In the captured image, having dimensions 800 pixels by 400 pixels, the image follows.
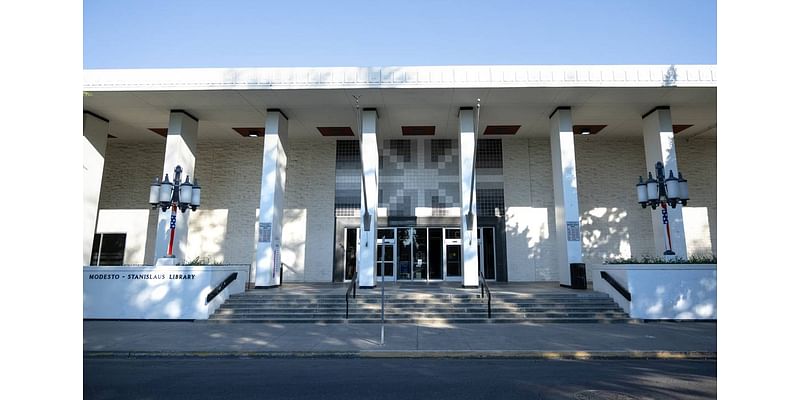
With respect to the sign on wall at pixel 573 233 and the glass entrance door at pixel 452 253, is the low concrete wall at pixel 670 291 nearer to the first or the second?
the sign on wall at pixel 573 233

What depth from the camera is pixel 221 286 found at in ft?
41.8

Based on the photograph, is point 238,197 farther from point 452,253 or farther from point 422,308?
point 422,308

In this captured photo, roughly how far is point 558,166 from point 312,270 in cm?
1177

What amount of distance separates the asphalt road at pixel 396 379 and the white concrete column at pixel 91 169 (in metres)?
10.7

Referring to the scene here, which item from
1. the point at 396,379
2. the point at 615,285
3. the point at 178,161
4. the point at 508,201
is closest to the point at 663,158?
the point at 615,285

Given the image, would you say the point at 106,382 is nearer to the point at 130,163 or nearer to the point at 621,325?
the point at 621,325

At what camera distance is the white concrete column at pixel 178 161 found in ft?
50.8

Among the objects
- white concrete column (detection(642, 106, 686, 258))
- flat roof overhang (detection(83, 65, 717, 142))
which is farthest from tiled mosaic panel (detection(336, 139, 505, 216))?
white concrete column (detection(642, 106, 686, 258))

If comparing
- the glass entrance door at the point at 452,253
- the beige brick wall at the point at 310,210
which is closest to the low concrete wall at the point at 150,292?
the beige brick wall at the point at 310,210

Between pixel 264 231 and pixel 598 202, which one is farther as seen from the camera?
pixel 598 202

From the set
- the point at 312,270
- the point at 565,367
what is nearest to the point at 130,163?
the point at 312,270

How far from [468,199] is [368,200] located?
3715mm

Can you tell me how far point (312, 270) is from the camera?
19984 mm

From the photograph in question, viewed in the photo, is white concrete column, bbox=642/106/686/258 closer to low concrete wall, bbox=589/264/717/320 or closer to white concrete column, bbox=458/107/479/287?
low concrete wall, bbox=589/264/717/320
